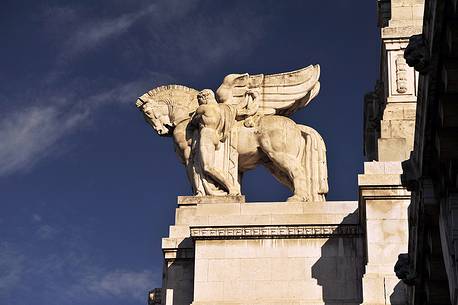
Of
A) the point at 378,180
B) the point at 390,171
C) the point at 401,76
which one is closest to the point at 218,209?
the point at 378,180

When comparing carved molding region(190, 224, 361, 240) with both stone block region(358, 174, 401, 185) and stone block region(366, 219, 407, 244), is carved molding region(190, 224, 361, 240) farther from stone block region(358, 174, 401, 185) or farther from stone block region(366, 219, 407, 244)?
stone block region(358, 174, 401, 185)

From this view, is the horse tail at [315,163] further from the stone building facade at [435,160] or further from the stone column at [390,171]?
the stone building facade at [435,160]

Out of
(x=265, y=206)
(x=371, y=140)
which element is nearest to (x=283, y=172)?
(x=265, y=206)

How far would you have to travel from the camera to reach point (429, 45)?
54.6ft

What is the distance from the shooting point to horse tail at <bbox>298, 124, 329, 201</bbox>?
31047 mm

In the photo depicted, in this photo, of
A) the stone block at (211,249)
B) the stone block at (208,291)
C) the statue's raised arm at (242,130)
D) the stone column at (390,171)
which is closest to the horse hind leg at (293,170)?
the statue's raised arm at (242,130)

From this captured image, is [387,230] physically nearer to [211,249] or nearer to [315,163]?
[315,163]

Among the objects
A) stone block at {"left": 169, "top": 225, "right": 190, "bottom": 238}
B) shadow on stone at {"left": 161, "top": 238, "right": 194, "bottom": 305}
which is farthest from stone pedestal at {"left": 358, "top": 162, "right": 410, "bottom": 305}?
stone block at {"left": 169, "top": 225, "right": 190, "bottom": 238}

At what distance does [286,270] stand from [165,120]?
7101mm

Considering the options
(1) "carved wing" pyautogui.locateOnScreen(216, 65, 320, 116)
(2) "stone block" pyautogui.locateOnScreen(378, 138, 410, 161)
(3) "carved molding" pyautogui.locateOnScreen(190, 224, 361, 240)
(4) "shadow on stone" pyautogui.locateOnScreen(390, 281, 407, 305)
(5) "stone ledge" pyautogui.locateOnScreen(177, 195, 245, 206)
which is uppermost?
(1) "carved wing" pyautogui.locateOnScreen(216, 65, 320, 116)

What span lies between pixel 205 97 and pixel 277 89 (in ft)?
7.99

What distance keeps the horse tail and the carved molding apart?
2111 mm

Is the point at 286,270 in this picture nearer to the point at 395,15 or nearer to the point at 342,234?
the point at 342,234

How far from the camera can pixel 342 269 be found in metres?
28.4
